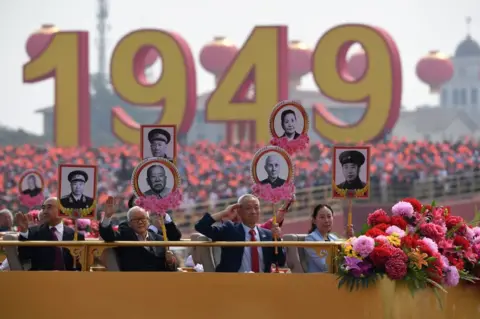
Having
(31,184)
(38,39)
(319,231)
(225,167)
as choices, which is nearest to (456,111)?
(38,39)

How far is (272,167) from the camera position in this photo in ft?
50.3

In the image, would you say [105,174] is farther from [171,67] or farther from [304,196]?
[171,67]

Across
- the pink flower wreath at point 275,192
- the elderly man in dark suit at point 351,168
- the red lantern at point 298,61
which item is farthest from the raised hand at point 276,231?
the red lantern at point 298,61

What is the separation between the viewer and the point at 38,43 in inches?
3056

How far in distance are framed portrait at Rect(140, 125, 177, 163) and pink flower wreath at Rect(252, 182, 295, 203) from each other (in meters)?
0.87

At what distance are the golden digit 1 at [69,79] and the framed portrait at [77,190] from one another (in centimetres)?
3997

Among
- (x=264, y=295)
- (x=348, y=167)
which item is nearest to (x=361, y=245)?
(x=264, y=295)

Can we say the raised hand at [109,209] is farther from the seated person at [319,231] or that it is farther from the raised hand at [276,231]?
the seated person at [319,231]

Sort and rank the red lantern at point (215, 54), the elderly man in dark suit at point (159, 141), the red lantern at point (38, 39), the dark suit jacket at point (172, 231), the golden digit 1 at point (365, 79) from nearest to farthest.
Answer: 1. the dark suit jacket at point (172, 231)
2. the elderly man in dark suit at point (159, 141)
3. the golden digit 1 at point (365, 79)
4. the red lantern at point (38, 39)
5. the red lantern at point (215, 54)

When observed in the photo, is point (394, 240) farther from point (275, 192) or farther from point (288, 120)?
point (288, 120)

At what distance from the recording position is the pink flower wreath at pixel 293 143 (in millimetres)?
15891

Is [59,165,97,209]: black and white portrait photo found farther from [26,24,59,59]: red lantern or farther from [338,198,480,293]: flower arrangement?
[26,24,59,59]: red lantern

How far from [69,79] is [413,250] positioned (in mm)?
42646

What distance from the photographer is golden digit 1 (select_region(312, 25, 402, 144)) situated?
53.2 meters
